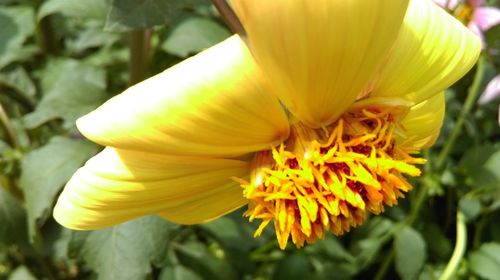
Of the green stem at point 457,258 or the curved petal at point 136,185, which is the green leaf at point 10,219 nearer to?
the curved petal at point 136,185

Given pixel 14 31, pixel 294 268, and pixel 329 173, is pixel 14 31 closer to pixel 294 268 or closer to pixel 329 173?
pixel 294 268

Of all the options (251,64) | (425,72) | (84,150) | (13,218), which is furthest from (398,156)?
(13,218)

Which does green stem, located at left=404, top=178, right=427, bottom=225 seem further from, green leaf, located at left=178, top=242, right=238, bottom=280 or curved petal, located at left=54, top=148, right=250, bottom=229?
curved petal, located at left=54, top=148, right=250, bottom=229

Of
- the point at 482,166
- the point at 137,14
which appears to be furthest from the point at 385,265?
the point at 137,14

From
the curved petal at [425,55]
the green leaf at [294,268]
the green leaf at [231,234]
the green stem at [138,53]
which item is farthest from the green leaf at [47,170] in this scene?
the curved petal at [425,55]

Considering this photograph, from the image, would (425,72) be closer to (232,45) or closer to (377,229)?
(232,45)

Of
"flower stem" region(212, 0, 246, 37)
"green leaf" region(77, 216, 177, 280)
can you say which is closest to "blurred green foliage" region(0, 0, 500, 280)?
"green leaf" region(77, 216, 177, 280)
